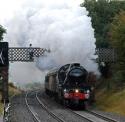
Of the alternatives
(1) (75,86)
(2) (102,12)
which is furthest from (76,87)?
(2) (102,12)

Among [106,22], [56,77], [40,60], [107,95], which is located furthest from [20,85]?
[56,77]

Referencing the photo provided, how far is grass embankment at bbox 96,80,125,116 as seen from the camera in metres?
48.4

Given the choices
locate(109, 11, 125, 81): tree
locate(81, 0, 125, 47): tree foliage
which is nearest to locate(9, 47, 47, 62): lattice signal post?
locate(109, 11, 125, 81): tree

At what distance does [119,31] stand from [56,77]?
35.0 feet

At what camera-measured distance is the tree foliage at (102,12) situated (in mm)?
78756

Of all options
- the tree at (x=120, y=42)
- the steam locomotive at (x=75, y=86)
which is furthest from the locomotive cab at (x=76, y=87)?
the tree at (x=120, y=42)

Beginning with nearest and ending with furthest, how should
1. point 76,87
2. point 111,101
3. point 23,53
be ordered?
point 76,87 < point 111,101 < point 23,53

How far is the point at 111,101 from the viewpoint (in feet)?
179

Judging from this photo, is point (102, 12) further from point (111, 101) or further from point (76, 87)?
point (76, 87)

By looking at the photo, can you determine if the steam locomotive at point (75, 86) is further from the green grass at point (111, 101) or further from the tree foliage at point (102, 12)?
the tree foliage at point (102, 12)

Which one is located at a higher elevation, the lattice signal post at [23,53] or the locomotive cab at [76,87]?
the lattice signal post at [23,53]

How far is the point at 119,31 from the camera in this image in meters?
60.5

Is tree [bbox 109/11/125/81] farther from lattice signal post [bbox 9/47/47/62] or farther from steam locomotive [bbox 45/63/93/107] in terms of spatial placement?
steam locomotive [bbox 45/63/93/107]

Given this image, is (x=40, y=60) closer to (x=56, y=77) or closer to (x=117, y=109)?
(x=56, y=77)
